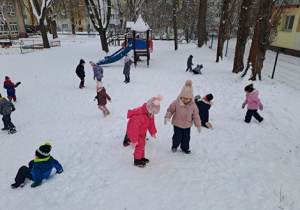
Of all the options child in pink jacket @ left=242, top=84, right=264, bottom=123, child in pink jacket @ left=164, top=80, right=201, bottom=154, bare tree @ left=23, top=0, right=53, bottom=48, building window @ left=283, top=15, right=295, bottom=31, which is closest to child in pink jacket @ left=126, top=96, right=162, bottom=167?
child in pink jacket @ left=164, top=80, right=201, bottom=154

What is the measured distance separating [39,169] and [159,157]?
2.57 metres

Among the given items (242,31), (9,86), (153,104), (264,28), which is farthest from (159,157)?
(242,31)

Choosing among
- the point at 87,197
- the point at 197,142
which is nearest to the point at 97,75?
the point at 197,142

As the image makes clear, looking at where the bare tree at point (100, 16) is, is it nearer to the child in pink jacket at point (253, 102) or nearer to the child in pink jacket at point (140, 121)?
the child in pink jacket at point (253, 102)

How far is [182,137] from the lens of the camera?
15.9 feet

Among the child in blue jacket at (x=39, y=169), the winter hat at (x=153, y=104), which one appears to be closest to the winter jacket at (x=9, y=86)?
the child in blue jacket at (x=39, y=169)

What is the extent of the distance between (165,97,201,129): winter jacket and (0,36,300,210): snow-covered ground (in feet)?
2.90

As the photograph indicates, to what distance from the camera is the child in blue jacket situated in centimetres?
413

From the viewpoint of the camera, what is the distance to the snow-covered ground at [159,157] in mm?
3621

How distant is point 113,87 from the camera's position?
11148mm

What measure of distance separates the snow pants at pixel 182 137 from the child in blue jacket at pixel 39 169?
8.86ft

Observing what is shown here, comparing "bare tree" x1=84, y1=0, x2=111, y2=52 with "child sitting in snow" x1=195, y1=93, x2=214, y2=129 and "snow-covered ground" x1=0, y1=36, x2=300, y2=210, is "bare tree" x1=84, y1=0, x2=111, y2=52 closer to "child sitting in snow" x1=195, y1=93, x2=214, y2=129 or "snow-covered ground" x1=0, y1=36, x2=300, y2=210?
"snow-covered ground" x1=0, y1=36, x2=300, y2=210

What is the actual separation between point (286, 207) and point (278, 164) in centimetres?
136

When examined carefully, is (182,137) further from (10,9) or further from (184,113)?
(10,9)
